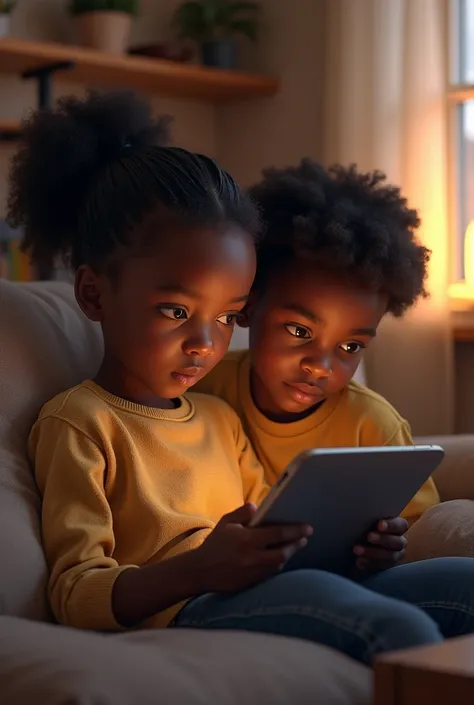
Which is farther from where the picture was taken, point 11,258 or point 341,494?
point 11,258

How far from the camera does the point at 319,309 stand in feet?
5.27

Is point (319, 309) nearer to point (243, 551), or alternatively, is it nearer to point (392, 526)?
point (392, 526)

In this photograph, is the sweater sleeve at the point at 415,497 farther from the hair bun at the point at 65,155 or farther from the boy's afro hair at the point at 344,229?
the hair bun at the point at 65,155

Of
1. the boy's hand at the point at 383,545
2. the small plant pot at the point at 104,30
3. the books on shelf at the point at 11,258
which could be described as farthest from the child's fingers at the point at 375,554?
the small plant pot at the point at 104,30

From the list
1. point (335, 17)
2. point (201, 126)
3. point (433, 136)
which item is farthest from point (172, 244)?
point (201, 126)

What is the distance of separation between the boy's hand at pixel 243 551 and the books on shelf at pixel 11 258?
227 centimetres

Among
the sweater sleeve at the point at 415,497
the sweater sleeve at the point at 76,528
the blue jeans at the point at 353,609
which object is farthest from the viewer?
the sweater sleeve at the point at 415,497

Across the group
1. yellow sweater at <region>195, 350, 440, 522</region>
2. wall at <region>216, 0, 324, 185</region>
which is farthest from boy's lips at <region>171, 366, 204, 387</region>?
wall at <region>216, 0, 324, 185</region>

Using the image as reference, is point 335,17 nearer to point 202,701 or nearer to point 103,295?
point 103,295

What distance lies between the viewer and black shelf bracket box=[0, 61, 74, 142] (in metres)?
3.45

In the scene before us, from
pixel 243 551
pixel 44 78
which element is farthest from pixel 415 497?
pixel 44 78

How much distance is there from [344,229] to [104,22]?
2.24m

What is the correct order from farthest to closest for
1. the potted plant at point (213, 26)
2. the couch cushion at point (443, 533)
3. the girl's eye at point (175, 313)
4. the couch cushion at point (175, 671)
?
the potted plant at point (213, 26), the couch cushion at point (443, 533), the girl's eye at point (175, 313), the couch cushion at point (175, 671)

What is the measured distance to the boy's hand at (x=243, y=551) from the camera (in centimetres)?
121
